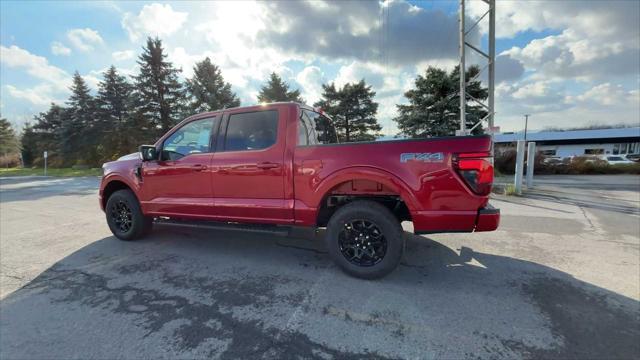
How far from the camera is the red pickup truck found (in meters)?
2.82

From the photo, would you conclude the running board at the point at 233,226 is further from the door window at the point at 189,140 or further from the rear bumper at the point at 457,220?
the rear bumper at the point at 457,220

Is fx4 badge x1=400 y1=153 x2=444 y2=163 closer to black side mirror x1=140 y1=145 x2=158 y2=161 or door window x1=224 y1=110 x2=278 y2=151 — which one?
door window x1=224 y1=110 x2=278 y2=151

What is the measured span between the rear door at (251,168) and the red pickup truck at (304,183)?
0.01 metres

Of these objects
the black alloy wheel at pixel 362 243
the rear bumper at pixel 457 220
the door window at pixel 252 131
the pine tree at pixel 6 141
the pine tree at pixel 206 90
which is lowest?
the black alloy wheel at pixel 362 243

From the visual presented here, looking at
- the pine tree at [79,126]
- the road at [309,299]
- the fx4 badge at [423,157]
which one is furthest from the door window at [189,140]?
the pine tree at [79,126]

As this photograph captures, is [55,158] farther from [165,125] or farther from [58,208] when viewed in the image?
[58,208]

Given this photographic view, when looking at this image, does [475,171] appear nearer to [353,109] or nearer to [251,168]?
[251,168]

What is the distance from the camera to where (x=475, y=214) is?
9.21 ft

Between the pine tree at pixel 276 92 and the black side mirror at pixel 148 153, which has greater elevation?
the pine tree at pixel 276 92

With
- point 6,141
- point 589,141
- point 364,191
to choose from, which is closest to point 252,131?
point 364,191

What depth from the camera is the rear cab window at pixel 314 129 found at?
358 centimetres

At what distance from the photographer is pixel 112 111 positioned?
94.3 feet

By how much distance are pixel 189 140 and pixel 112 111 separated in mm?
32106

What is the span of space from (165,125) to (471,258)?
28806 mm
